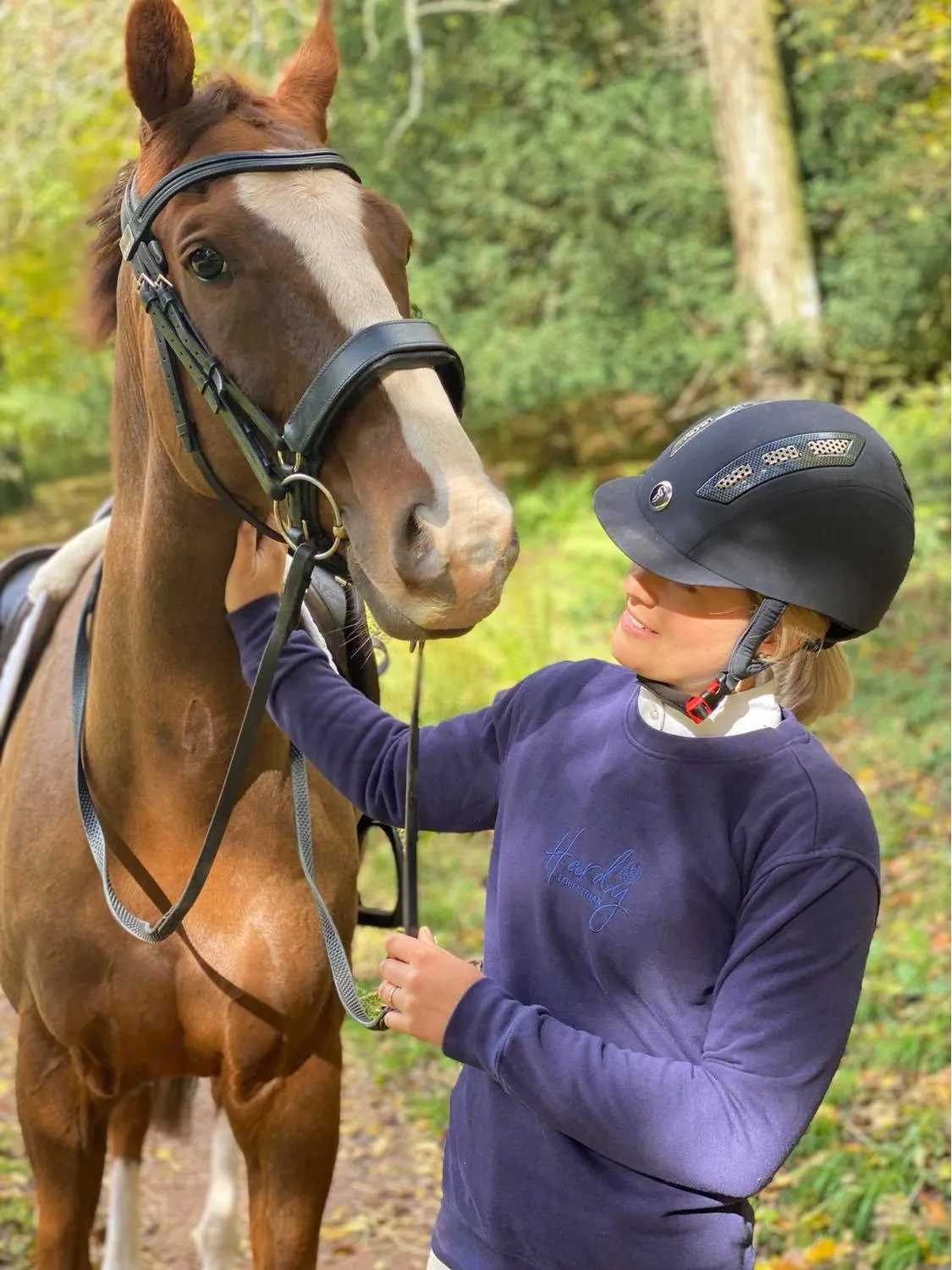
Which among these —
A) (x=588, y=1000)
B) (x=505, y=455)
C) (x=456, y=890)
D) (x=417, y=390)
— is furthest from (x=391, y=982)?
(x=505, y=455)

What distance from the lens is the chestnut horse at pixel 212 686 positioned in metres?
1.68

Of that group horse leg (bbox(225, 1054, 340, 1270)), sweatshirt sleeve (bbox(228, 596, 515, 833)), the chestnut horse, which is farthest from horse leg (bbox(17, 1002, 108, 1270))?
sweatshirt sleeve (bbox(228, 596, 515, 833))

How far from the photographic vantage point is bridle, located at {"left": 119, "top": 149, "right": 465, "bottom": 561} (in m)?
1.69

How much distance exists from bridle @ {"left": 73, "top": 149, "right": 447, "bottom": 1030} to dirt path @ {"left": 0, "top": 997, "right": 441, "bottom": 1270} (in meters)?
2.31

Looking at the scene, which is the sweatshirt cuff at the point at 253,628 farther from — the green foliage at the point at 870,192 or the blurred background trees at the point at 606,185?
the green foliage at the point at 870,192

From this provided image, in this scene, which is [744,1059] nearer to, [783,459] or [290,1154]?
[783,459]

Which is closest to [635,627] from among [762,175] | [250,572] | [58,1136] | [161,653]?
[250,572]

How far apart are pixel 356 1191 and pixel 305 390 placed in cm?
336

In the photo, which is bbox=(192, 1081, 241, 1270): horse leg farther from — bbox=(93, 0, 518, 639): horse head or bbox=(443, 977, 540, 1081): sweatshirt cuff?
bbox=(93, 0, 518, 639): horse head

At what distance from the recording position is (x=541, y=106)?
40.8ft

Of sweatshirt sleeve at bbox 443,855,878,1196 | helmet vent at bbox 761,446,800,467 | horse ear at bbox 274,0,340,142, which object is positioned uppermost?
horse ear at bbox 274,0,340,142

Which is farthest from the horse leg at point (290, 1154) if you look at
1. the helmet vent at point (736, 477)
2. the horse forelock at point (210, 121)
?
the horse forelock at point (210, 121)

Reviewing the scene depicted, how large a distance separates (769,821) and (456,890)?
16.0ft

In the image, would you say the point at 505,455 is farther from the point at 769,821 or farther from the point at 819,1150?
the point at 769,821
